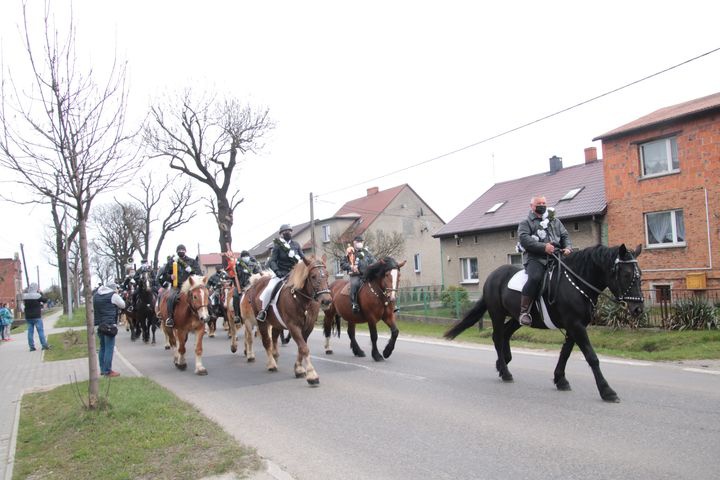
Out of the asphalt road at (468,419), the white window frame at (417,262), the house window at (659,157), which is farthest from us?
the white window frame at (417,262)

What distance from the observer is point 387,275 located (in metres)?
11.3

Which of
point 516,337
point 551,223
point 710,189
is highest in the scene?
point 710,189

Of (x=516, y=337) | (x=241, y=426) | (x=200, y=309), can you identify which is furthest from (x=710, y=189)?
(x=241, y=426)

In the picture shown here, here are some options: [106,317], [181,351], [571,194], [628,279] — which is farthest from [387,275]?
[571,194]

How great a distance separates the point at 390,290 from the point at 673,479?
7.03 metres

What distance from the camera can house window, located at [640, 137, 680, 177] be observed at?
21094 mm

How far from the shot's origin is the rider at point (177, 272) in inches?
471

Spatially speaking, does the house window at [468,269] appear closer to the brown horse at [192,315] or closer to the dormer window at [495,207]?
the dormer window at [495,207]

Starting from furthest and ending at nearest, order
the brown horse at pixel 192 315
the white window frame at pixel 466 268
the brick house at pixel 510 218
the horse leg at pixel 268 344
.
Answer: the white window frame at pixel 466 268
the brick house at pixel 510 218
the brown horse at pixel 192 315
the horse leg at pixel 268 344

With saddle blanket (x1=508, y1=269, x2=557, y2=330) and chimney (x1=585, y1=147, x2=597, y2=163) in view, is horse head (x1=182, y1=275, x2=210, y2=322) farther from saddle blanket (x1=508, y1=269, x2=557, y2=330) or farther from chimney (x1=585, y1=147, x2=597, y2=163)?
chimney (x1=585, y1=147, x2=597, y2=163)

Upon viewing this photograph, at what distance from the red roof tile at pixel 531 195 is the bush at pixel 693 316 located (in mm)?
10086

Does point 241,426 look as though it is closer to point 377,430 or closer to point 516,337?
point 377,430

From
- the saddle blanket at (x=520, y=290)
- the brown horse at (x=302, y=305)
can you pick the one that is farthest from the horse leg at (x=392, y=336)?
the saddle blanket at (x=520, y=290)

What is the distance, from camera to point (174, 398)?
8.16 m
